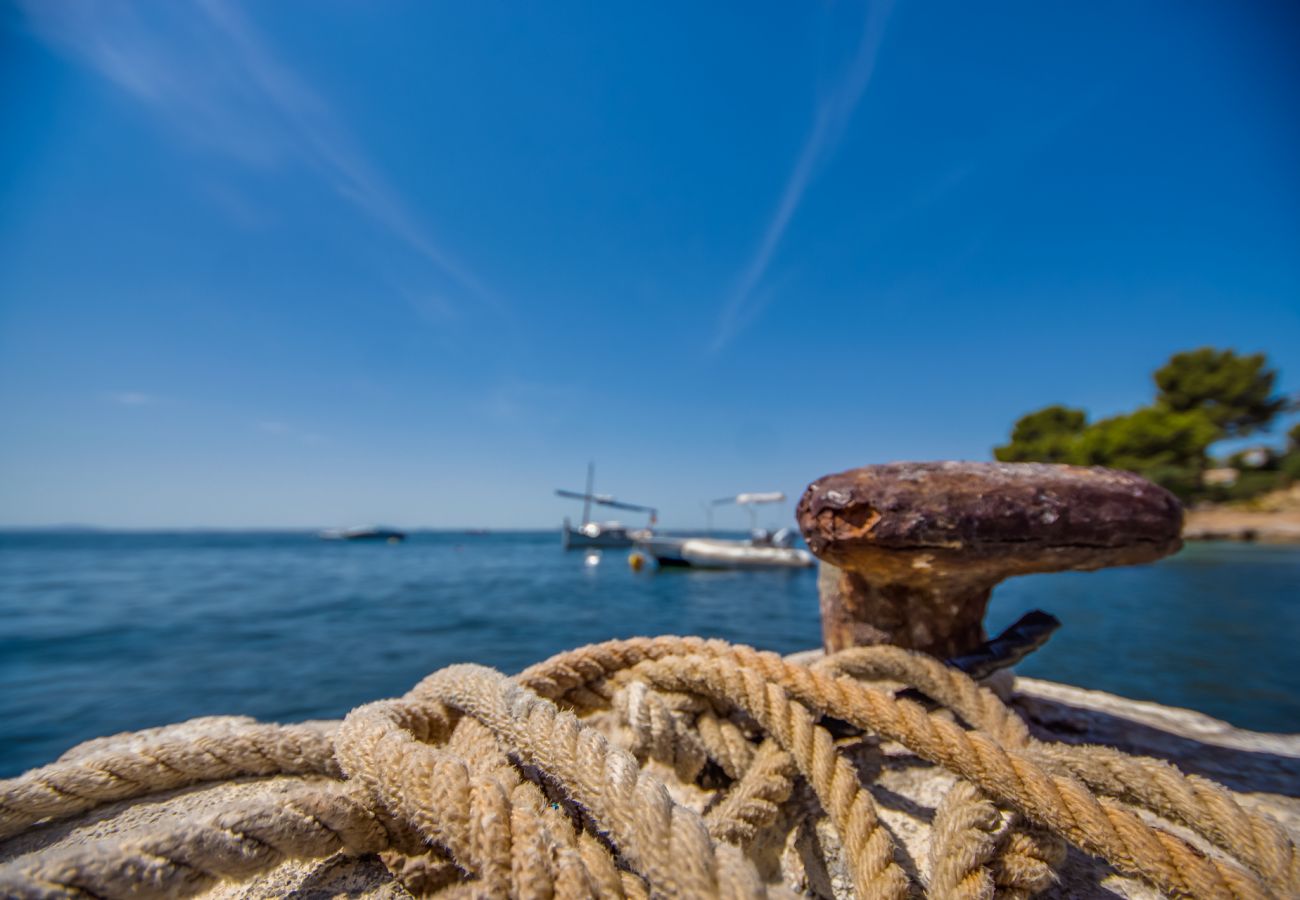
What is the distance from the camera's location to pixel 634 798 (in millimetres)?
758

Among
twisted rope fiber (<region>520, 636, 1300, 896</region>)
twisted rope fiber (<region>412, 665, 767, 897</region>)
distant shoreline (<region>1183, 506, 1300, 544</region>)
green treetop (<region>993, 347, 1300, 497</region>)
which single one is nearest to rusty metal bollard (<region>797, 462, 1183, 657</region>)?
twisted rope fiber (<region>520, 636, 1300, 896</region>)

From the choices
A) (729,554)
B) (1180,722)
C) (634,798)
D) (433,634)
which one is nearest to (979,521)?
(634,798)

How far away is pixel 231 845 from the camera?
763 millimetres

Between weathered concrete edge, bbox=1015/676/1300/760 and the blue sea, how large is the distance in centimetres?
486

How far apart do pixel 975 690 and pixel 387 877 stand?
1.43 metres

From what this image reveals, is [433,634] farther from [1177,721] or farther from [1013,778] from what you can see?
[1013,778]

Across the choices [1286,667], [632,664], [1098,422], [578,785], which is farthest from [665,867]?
[1098,422]

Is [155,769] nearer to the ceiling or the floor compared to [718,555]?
Result: nearer to the floor

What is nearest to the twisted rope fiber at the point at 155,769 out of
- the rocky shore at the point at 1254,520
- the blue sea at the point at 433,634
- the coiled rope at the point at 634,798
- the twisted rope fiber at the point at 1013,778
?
the coiled rope at the point at 634,798

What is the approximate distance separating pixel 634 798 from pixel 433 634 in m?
13.0

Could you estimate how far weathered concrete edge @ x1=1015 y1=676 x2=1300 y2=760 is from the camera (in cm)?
185

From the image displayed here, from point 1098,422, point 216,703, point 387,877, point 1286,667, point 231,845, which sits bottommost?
point 216,703

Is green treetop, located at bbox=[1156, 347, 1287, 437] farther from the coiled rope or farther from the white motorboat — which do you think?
the coiled rope

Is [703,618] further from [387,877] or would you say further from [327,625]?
[387,877]
